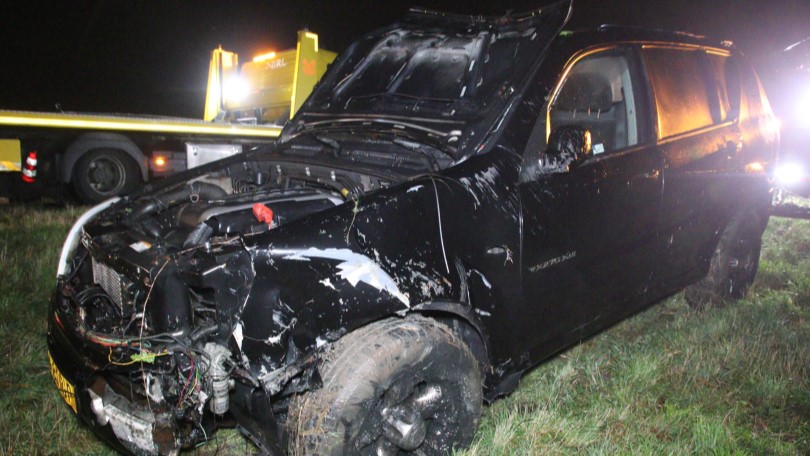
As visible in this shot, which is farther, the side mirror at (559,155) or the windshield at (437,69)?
the windshield at (437,69)

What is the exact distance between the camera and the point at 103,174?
7680 mm

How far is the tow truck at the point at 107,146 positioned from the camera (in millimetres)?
6895

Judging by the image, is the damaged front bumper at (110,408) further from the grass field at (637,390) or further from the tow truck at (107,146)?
the tow truck at (107,146)

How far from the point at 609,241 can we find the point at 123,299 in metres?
2.23

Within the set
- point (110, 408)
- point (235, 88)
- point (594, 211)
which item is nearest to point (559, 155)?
point (594, 211)

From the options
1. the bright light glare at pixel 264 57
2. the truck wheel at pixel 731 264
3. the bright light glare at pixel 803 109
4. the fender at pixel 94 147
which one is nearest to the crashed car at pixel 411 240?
the truck wheel at pixel 731 264

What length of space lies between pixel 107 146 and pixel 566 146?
691cm

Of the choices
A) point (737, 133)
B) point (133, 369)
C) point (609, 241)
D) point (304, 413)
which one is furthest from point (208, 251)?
point (737, 133)

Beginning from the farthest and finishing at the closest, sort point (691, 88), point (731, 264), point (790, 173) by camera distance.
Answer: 1. point (790, 173)
2. point (731, 264)
3. point (691, 88)

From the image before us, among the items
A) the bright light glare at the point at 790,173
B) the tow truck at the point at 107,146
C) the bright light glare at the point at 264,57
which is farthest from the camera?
the bright light glare at the point at 264,57

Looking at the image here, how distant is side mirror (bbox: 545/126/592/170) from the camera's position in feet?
8.09

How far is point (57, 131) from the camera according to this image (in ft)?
22.9

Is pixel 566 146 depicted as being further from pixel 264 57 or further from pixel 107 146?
pixel 264 57

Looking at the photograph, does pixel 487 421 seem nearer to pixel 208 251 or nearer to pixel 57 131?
pixel 208 251
